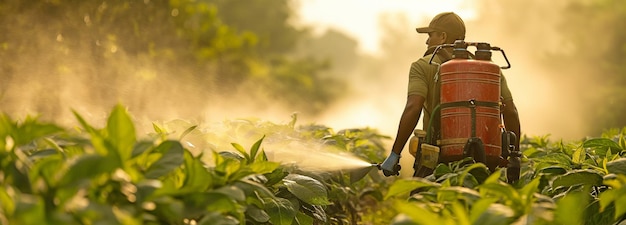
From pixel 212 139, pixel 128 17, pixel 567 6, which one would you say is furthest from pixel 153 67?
pixel 567 6

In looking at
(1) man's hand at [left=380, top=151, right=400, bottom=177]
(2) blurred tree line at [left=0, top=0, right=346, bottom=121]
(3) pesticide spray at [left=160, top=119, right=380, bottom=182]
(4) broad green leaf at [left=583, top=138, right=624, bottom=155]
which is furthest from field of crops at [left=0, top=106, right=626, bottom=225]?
(2) blurred tree line at [left=0, top=0, right=346, bottom=121]

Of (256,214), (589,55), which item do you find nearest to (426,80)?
(256,214)

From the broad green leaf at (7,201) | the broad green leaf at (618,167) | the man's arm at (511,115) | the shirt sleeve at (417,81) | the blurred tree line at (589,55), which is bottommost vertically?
the broad green leaf at (7,201)

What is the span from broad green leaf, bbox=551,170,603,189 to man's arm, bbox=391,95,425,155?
1852 millimetres

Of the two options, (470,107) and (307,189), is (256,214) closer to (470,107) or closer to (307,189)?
(307,189)

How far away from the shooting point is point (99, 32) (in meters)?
13.5

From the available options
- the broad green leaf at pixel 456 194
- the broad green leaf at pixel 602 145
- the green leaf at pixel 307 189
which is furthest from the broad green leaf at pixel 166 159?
the broad green leaf at pixel 602 145

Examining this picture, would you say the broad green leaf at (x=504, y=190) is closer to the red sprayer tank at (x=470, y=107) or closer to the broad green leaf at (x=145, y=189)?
the broad green leaf at (x=145, y=189)

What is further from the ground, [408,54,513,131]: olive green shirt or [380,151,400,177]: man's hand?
[408,54,513,131]: olive green shirt

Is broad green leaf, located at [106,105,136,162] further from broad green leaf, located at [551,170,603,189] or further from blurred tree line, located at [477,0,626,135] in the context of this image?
blurred tree line, located at [477,0,626,135]

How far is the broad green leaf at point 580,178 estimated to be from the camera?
3.63 m

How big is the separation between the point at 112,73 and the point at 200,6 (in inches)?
224

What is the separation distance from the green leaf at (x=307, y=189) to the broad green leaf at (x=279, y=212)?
0.28m

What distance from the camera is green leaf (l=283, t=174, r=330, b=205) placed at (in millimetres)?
4137
